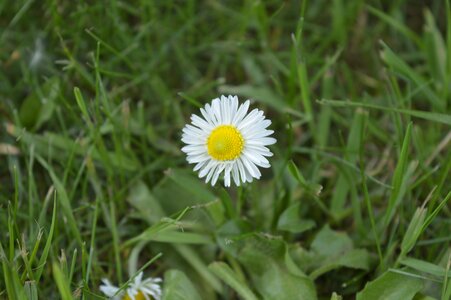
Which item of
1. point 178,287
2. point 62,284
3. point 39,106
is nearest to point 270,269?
point 178,287

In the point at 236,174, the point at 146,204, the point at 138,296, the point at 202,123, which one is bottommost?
the point at 138,296

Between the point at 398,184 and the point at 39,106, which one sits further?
the point at 39,106

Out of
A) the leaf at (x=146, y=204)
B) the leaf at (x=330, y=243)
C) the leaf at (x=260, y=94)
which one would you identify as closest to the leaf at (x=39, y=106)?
the leaf at (x=146, y=204)

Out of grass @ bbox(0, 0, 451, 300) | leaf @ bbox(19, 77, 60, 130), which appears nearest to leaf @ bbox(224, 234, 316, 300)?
grass @ bbox(0, 0, 451, 300)

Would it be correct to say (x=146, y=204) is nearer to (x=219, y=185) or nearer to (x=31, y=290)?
(x=219, y=185)

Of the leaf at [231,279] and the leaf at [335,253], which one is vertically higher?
the leaf at [335,253]

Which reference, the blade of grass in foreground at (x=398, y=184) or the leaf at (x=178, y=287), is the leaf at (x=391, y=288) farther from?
the leaf at (x=178, y=287)

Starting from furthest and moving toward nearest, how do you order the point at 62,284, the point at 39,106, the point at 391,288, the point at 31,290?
the point at 39,106
the point at 391,288
the point at 31,290
the point at 62,284
